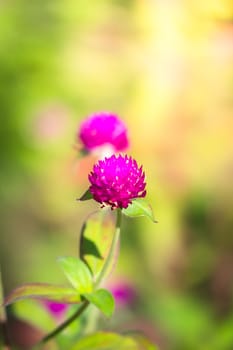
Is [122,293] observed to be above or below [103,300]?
above

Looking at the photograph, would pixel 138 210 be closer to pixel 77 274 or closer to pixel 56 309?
pixel 77 274

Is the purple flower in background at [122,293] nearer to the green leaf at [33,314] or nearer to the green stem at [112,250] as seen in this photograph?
the green leaf at [33,314]

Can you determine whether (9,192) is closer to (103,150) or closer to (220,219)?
(220,219)

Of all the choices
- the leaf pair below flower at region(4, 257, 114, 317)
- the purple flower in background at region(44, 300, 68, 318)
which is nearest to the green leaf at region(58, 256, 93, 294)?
the leaf pair below flower at region(4, 257, 114, 317)

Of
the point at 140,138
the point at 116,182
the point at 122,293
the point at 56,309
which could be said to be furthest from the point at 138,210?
the point at 140,138

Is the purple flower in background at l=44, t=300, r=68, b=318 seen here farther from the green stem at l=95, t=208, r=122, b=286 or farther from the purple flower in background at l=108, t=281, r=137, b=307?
the green stem at l=95, t=208, r=122, b=286

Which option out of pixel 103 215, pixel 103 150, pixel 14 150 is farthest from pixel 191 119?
pixel 103 215
